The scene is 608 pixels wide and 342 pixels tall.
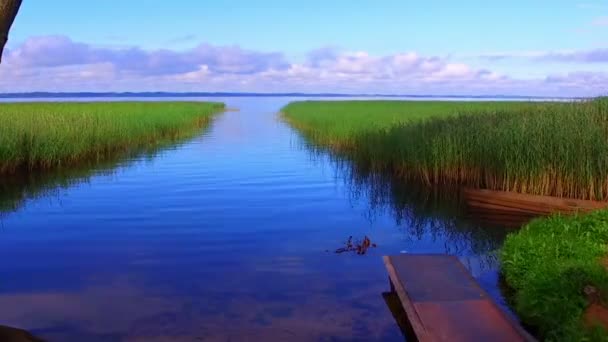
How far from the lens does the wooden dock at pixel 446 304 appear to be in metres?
5.04

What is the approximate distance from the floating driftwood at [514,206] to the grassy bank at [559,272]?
2.11 metres

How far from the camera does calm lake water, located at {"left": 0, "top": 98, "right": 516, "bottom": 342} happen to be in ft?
20.3

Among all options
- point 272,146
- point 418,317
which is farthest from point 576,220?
point 272,146

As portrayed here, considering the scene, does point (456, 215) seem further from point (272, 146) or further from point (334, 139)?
point (272, 146)

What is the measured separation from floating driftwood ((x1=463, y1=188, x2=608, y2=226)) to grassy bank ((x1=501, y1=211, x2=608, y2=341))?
2106 millimetres

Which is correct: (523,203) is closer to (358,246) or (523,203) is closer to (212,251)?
(358,246)

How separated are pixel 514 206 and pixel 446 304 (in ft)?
21.2

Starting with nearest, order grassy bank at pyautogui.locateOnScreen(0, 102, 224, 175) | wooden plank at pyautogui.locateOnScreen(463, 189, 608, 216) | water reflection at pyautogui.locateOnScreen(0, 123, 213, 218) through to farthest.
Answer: wooden plank at pyautogui.locateOnScreen(463, 189, 608, 216) → water reflection at pyautogui.locateOnScreen(0, 123, 213, 218) → grassy bank at pyautogui.locateOnScreen(0, 102, 224, 175)

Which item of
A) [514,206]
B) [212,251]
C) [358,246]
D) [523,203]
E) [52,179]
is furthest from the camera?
[52,179]

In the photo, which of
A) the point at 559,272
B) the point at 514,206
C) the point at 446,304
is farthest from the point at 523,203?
the point at 446,304

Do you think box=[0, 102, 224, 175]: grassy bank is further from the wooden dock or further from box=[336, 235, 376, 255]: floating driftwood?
the wooden dock

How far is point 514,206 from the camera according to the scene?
37.7 ft

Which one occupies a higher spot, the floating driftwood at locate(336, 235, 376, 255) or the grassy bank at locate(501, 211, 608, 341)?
the grassy bank at locate(501, 211, 608, 341)

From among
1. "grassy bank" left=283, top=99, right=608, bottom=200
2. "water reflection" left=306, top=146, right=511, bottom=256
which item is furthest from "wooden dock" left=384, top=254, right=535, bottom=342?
"grassy bank" left=283, top=99, right=608, bottom=200
